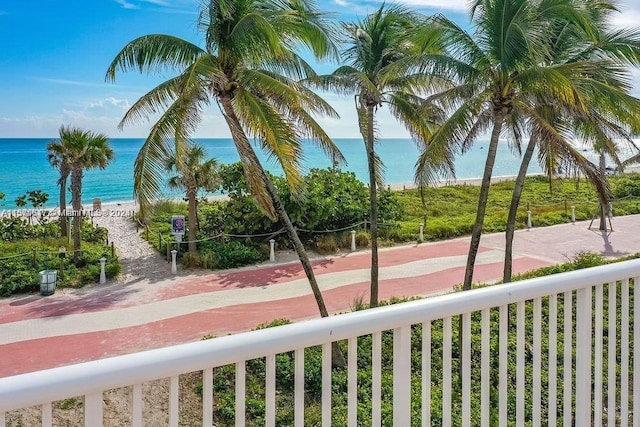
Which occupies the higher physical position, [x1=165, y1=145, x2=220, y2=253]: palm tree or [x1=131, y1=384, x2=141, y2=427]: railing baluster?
[x1=165, y1=145, x2=220, y2=253]: palm tree

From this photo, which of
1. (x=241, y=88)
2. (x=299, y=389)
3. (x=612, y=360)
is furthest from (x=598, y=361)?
(x=241, y=88)

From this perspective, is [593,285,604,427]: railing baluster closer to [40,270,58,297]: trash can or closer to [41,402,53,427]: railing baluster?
[41,402,53,427]: railing baluster

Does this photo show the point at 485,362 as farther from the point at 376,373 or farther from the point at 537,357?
the point at 376,373

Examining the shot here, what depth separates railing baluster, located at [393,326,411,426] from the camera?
4.40 ft

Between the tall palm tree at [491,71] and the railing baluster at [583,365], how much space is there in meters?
5.56

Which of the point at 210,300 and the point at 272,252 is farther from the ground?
the point at 272,252

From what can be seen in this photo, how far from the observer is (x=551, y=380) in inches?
64.9

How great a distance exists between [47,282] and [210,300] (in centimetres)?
356

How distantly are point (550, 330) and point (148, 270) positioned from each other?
12.2m

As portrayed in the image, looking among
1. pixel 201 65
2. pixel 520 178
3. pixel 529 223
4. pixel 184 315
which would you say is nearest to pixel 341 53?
pixel 201 65

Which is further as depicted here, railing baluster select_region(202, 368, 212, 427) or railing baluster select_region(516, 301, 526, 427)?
railing baluster select_region(516, 301, 526, 427)

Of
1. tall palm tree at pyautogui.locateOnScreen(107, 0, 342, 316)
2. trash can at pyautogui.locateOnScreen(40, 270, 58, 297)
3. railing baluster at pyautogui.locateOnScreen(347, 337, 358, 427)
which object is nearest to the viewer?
railing baluster at pyautogui.locateOnScreen(347, 337, 358, 427)

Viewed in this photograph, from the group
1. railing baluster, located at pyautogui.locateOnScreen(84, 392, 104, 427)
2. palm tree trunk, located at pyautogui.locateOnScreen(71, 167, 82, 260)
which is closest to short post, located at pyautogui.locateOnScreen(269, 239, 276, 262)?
palm tree trunk, located at pyautogui.locateOnScreen(71, 167, 82, 260)

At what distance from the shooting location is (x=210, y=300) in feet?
33.8
